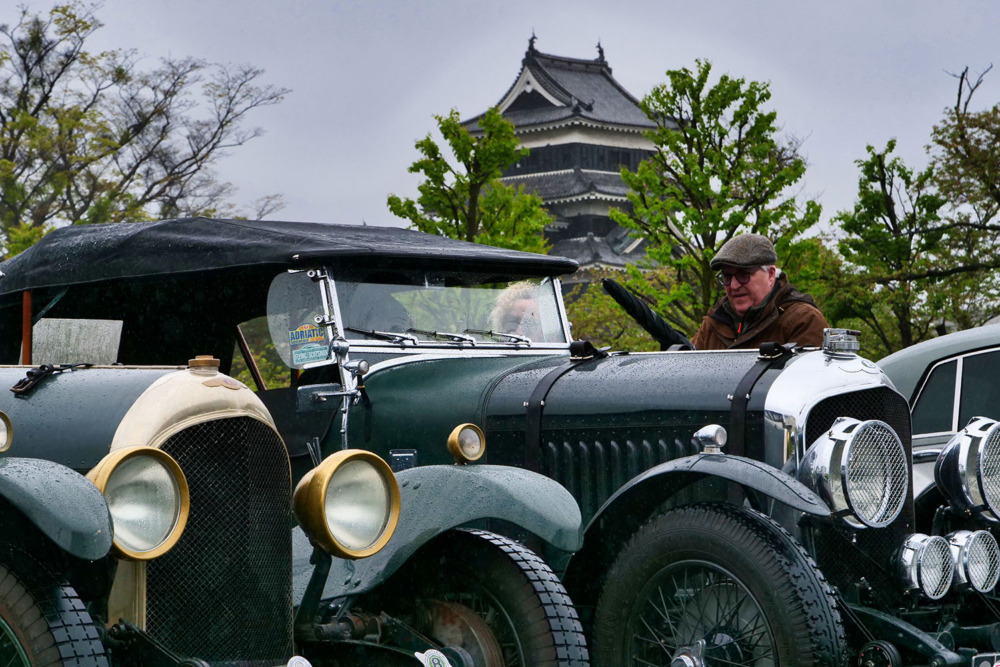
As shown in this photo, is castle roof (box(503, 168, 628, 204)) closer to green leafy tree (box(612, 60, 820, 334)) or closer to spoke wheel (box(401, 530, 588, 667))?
green leafy tree (box(612, 60, 820, 334))

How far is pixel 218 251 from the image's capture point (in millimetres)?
5438

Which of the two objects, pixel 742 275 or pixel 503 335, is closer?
pixel 742 275

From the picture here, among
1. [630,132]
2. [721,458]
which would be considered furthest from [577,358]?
[630,132]

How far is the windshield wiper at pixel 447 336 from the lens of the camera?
5543 mm

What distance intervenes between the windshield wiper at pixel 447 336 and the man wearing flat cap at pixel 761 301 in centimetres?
114

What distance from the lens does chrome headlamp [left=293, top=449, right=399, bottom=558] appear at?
3.37 m

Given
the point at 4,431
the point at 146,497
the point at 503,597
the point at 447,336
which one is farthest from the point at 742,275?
the point at 4,431

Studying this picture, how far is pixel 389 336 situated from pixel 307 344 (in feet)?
1.18

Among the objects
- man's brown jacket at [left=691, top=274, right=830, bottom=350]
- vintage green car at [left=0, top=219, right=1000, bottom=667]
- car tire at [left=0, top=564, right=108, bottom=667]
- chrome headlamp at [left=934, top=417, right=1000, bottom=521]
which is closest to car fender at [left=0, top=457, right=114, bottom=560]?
car tire at [left=0, top=564, right=108, bottom=667]

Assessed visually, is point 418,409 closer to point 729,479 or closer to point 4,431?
point 729,479

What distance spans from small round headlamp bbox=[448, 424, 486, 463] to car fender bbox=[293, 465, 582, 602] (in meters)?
0.07

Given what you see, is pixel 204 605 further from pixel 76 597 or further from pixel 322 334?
pixel 322 334

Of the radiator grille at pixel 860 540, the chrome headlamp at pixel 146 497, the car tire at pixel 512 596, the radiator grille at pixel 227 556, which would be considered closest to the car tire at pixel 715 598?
the car tire at pixel 512 596

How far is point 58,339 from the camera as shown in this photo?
600cm
